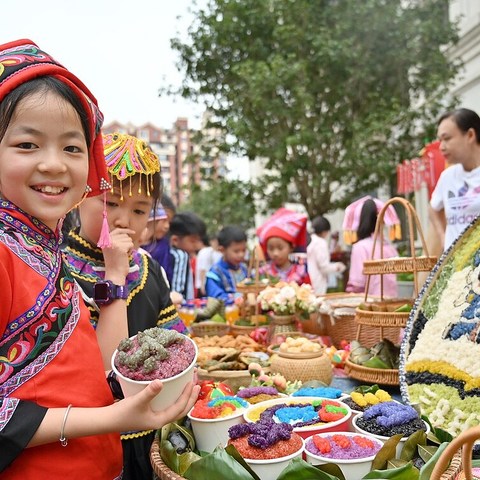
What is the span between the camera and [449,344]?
1.70 m

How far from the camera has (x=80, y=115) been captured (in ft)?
3.75

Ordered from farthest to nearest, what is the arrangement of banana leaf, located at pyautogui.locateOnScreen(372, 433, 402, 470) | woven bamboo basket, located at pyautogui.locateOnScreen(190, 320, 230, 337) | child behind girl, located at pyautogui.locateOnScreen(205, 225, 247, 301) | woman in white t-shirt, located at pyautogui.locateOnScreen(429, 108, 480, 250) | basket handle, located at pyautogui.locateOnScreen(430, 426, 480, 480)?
child behind girl, located at pyautogui.locateOnScreen(205, 225, 247, 301)
woven bamboo basket, located at pyautogui.locateOnScreen(190, 320, 230, 337)
woman in white t-shirt, located at pyautogui.locateOnScreen(429, 108, 480, 250)
banana leaf, located at pyautogui.locateOnScreen(372, 433, 402, 470)
basket handle, located at pyautogui.locateOnScreen(430, 426, 480, 480)

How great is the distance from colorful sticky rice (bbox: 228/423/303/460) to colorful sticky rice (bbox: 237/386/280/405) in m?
0.36

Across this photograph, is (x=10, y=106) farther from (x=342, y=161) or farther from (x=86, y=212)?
(x=342, y=161)

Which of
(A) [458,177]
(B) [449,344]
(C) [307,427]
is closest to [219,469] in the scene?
(C) [307,427]

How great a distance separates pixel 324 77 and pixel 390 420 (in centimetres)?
968

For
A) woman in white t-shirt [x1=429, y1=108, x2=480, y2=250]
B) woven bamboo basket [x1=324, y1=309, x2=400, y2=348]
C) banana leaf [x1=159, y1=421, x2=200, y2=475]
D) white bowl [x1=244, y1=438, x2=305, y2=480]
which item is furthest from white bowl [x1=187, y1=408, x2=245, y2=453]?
woman in white t-shirt [x1=429, y1=108, x2=480, y2=250]

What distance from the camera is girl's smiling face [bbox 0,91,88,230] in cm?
103

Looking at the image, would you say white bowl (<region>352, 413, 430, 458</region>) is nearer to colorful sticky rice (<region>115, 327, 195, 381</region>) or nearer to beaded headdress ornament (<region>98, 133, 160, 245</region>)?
colorful sticky rice (<region>115, 327, 195, 381</region>)

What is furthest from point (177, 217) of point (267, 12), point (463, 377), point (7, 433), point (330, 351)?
point (267, 12)

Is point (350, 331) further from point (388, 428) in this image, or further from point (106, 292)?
point (106, 292)

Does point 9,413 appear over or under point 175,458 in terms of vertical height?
over

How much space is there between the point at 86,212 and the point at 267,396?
949 millimetres

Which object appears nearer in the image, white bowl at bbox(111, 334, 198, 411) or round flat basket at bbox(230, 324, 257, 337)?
white bowl at bbox(111, 334, 198, 411)
